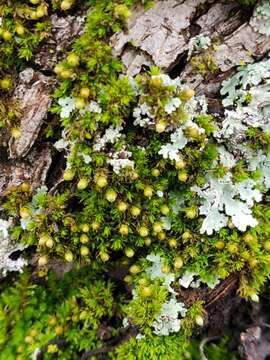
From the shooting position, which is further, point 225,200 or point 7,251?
point 7,251

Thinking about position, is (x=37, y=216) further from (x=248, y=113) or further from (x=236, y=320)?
(x=236, y=320)

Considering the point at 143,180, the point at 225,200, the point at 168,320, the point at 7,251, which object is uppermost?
the point at 225,200

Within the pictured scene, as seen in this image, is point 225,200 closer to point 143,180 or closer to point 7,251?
point 143,180

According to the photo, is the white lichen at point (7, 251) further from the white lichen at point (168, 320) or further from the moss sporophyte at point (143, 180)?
the white lichen at point (168, 320)

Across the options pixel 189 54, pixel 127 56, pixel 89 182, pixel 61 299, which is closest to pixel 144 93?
pixel 127 56

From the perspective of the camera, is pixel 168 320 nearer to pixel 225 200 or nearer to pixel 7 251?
pixel 225 200

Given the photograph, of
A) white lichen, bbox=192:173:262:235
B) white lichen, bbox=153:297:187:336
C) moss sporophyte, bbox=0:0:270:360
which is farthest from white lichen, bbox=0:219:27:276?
white lichen, bbox=192:173:262:235

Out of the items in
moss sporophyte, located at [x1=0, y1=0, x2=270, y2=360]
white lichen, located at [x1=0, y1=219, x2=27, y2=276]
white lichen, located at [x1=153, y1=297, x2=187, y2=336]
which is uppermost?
moss sporophyte, located at [x1=0, y1=0, x2=270, y2=360]

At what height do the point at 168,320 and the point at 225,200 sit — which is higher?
the point at 225,200

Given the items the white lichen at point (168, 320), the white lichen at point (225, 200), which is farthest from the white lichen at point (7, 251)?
the white lichen at point (225, 200)

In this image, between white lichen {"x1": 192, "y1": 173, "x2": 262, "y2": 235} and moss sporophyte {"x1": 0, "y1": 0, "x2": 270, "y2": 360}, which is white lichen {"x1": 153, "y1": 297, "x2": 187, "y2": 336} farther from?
white lichen {"x1": 192, "y1": 173, "x2": 262, "y2": 235}

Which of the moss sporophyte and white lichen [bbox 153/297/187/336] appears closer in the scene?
the moss sporophyte

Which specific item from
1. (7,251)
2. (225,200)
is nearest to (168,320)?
(225,200)
